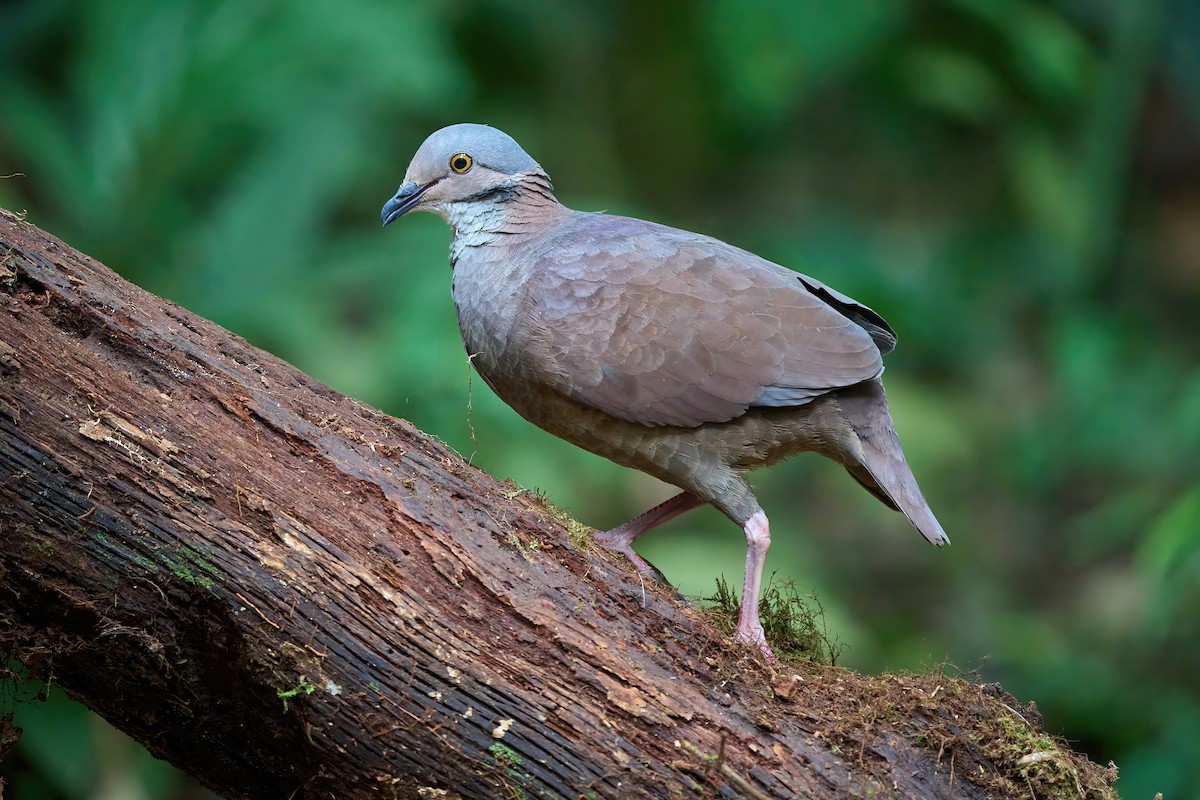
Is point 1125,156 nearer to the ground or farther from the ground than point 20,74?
farther from the ground

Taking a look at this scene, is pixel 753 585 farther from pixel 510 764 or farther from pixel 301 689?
pixel 301 689

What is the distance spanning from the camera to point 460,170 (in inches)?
184

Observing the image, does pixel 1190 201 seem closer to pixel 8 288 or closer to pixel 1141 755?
pixel 1141 755

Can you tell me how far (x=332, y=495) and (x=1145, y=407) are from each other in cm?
600

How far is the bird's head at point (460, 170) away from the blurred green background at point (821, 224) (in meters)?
1.68

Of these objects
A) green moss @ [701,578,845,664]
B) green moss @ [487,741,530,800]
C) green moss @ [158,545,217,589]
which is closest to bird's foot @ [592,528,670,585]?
green moss @ [701,578,845,664]

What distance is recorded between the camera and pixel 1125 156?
830 cm

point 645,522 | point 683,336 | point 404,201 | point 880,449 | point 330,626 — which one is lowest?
point 330,626

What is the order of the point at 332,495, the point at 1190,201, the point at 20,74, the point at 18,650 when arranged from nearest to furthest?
the point at 18,650 < the point at 332,495 < the point at 20,74 < the point at 1190,201

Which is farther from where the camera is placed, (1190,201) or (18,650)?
(1190,201)

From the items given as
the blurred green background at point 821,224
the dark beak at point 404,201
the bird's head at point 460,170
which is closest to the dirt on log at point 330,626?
the dark beak at point 404,201

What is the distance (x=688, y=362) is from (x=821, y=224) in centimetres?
500

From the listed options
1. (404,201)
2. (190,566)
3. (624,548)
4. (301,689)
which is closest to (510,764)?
(301,689)

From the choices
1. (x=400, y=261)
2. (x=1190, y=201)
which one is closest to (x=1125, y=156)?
(x=1190, y=201)
